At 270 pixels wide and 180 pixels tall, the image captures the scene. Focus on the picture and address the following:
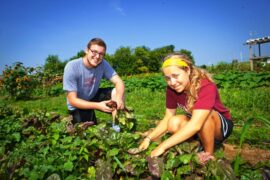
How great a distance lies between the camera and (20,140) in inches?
112

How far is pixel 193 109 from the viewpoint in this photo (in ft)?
7.88

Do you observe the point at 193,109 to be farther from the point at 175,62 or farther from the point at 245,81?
the point at 245,81

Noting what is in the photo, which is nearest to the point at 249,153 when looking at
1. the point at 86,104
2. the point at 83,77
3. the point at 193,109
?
the point at 193,109

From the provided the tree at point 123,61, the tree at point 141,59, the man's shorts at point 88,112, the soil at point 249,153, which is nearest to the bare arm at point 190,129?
the soil at point 249,153

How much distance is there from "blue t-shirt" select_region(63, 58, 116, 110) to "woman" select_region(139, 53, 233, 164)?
5.46 ft

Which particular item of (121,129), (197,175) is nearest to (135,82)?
(121,129)

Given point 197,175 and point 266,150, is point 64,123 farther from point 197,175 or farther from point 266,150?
point 266,150

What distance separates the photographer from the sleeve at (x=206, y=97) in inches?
92.9

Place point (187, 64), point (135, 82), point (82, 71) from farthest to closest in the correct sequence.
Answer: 1. point (135, 82)
2. point (82, 71)
3. point (187, 64)

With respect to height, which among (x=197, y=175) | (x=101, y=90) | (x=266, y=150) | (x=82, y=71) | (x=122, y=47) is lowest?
(x=266, y=150)

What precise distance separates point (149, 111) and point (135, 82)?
764 cm

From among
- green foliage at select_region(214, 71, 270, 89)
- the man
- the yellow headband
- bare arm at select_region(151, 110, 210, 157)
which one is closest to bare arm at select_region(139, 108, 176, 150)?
bare arm at select_region(151, 110, 210, 157)

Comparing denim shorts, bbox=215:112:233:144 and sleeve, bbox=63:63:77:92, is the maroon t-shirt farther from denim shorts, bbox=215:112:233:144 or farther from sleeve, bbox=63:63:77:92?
sleeve, bbox=63:63:77:92

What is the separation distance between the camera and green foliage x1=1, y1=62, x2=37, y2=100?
500 inches
